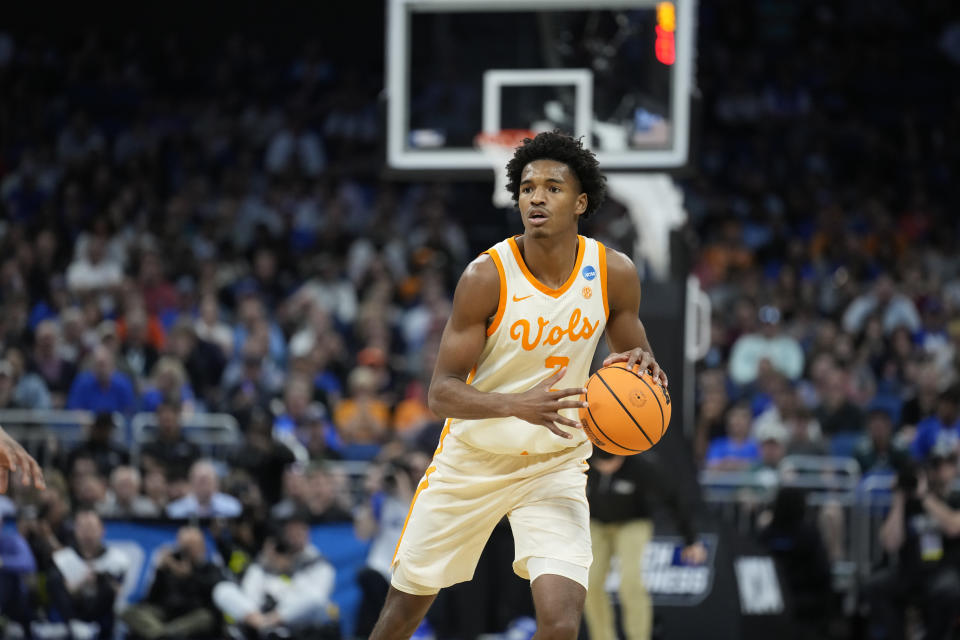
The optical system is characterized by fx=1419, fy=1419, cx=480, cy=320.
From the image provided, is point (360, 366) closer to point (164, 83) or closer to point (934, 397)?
point (934, 397)

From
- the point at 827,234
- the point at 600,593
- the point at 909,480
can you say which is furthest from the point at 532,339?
the point at 827,234

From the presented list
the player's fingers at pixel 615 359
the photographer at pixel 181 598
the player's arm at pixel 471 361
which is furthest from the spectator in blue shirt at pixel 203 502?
the player's fingers at pixel 615 359

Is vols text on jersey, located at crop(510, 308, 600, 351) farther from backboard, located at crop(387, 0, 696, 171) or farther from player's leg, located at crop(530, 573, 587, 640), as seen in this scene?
backboard, located at crop(387, 0, 696, 171)

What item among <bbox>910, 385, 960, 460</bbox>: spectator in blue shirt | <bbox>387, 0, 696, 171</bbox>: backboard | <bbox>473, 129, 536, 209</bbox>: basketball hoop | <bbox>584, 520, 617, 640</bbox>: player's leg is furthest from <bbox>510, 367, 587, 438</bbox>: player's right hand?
<bbox>910, 385, 960, 460</bbox>: spectator in blue shirt

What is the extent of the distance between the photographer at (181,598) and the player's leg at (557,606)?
5051mm

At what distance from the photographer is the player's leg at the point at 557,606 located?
199 inches

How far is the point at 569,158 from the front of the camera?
17.7 feet

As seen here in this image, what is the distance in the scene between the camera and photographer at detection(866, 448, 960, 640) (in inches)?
389

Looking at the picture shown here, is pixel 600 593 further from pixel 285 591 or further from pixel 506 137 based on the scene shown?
pixel 506 137

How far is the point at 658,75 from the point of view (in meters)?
9.89

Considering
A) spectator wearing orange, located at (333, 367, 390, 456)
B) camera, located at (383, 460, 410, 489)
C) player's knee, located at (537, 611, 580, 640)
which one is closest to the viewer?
player's knee, located at (537, 611, 580, 640)

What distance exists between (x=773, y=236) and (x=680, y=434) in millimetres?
7116

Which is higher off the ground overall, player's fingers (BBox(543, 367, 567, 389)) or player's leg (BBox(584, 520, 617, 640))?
player's fingers (BBox(543, 367, 567, 389))

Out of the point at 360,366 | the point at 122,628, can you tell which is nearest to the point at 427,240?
→ the point at 360,366
